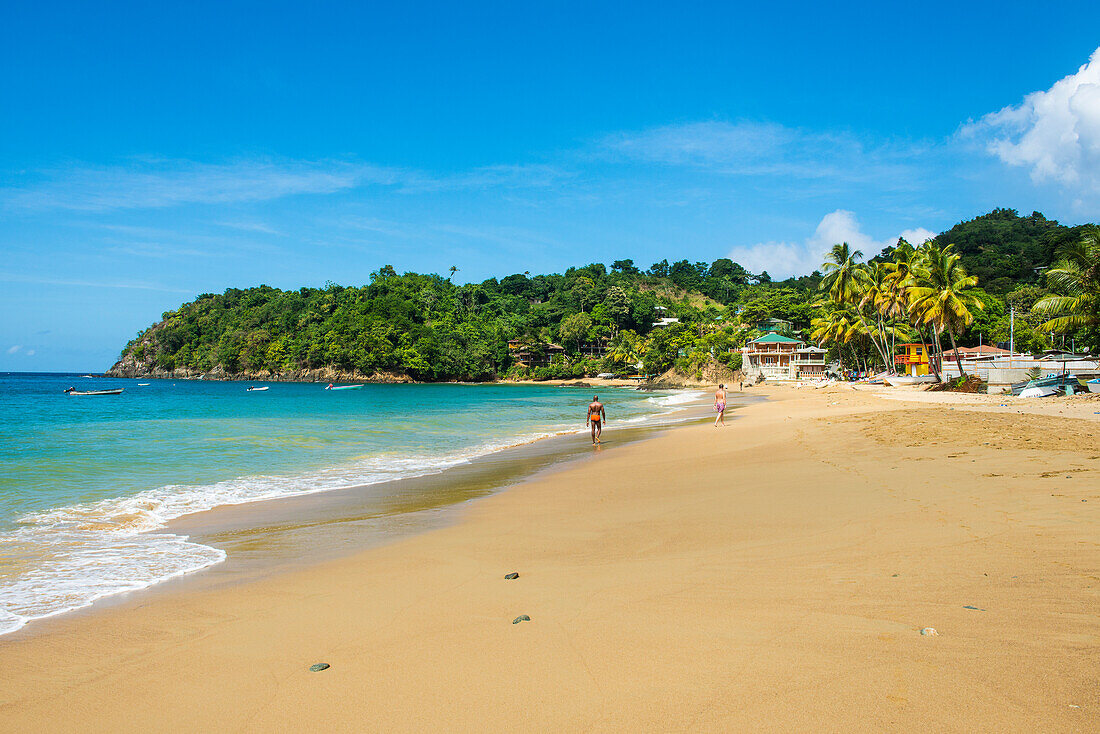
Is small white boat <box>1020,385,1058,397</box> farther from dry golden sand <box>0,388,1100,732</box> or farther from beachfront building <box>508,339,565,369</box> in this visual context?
beachfront building <box>508,339,565,369</box>

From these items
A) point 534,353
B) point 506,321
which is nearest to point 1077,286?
point 534,353

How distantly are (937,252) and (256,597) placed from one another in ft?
147

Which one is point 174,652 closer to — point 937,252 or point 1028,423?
point 1028,423

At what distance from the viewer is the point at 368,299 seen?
11794 cm

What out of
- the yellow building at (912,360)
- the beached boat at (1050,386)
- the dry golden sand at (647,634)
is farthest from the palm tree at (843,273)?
the dry golden sand at (647,634)

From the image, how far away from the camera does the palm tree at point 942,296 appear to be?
35.8 metres

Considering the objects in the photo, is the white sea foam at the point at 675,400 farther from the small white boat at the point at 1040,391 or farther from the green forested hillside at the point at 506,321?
the green forested hillside at the point at 506,321

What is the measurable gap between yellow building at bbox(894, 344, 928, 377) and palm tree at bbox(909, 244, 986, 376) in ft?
50.6

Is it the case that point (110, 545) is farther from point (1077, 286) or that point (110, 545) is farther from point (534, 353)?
point (534, 353)

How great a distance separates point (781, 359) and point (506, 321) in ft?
183

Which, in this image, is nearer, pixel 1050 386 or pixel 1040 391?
pixel 1040 391

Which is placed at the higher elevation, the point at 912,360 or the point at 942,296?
the point at 942,296

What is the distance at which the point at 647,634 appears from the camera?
367 cm

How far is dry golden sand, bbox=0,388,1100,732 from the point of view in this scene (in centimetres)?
283
